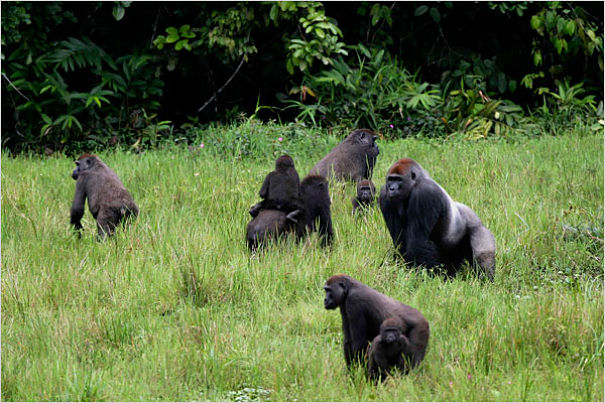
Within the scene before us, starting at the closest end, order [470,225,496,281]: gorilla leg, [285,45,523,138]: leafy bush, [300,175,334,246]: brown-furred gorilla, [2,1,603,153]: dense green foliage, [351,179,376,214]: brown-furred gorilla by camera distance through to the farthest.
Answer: [470,225,496,281]: gorilla leg
[300,175,334,246]: brown-furred gorilla
[351,179,376,214]: brown-furred gorilla
[2,1,603,153]: dense green foliage
[285,45,523,138]: leafy bush

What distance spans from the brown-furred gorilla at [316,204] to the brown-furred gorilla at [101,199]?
5.27ft

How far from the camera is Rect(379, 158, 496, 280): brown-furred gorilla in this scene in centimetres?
552

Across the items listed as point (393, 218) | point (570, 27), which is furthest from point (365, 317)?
point (570, 27)

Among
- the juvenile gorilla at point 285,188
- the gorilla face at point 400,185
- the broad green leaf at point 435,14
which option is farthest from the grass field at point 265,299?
the broad green leaf at point 435,14

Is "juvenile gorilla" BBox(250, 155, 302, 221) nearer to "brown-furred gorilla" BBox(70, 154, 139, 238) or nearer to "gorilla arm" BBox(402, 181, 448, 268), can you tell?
"gorilla arm" BBox(402, 181, 448, 268)

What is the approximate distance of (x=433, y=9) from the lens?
1184cm

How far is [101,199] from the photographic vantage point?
21.8ft

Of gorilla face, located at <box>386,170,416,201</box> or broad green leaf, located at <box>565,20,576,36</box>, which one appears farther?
broad green leaf, located at <box>565,20,576,36</box>

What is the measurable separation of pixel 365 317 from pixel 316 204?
2.19 metres

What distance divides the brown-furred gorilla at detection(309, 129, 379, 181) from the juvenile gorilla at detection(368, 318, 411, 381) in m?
4.03

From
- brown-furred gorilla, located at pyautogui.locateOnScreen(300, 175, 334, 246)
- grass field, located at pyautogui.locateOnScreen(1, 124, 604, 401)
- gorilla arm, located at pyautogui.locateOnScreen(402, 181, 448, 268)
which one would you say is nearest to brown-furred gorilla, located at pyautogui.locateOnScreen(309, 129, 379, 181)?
grass field, located at pyautogui.locateOnScreen(1, 124, 604, 401)

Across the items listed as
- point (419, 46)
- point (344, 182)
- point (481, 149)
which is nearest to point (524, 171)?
point (481, 149)

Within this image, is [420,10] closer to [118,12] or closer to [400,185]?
[118,12]

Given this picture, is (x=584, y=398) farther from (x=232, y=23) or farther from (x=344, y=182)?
(x=232, y=23)
